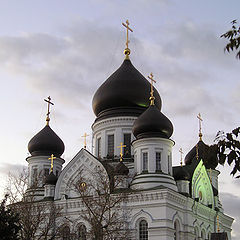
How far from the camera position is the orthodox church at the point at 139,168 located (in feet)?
84.3

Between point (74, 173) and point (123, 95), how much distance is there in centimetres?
702

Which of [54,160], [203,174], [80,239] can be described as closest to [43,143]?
[54,160]

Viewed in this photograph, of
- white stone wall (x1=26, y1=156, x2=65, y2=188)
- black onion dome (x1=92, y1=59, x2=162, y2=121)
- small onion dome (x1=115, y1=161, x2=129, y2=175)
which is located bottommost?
small onion dome (x1=115, y1=161, x2=129, y2=175)

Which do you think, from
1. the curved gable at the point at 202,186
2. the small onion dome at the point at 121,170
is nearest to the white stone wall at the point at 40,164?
the small onion dome at the point at 121,170

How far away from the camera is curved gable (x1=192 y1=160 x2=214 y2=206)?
30.0 meters

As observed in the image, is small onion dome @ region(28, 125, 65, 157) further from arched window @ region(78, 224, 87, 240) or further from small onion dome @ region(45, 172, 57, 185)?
arched window @ region(78, 224, 87, 240)

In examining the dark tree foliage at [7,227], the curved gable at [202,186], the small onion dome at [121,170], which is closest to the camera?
the dark tree foliage at [7,227]

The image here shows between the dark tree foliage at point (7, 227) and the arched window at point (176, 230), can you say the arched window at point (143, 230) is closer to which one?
the arched window at point (176, 230)

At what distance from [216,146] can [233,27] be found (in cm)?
178

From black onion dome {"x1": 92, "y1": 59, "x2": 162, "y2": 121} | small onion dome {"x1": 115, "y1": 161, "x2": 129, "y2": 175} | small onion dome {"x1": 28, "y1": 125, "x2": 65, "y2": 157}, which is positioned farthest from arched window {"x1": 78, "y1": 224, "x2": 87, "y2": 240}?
black onion dome {"x1": 92, "y1": 59, "x2": 162, "y2": 121}

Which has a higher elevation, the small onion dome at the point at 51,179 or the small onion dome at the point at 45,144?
the small onion dome at the point at 45,144

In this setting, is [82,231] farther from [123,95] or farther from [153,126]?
[123,95]

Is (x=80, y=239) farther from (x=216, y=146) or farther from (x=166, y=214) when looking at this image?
(x=216, y=146)

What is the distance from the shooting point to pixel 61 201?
2875 centimetres
